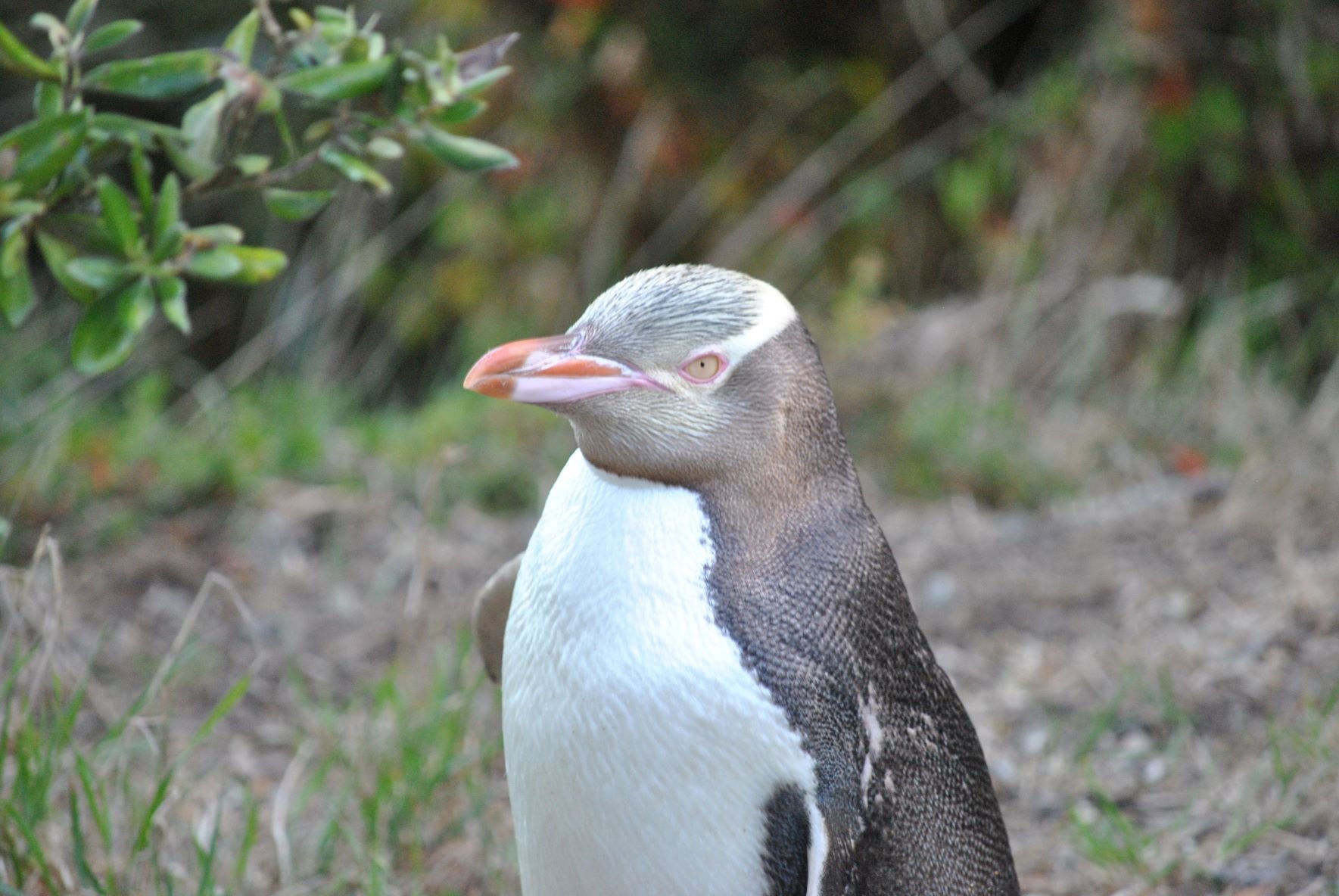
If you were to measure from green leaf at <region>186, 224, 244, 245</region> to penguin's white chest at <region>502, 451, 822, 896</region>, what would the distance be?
2.47ft

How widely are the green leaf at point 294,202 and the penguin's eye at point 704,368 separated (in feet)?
2.42

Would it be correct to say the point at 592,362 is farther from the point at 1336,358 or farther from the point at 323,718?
the point at 1336,358

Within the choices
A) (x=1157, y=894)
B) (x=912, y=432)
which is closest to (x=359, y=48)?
(x=1157, y=894)

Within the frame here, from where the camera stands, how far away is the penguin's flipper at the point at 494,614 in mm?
2150

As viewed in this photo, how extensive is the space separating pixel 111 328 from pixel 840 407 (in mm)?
3226

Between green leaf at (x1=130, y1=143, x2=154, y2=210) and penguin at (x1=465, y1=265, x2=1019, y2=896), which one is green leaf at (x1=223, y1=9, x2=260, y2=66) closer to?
green leaf at (x1=130, y1=143, x2=154, y2=210)

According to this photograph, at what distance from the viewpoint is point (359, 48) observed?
7.26 feet

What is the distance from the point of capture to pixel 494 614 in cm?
219

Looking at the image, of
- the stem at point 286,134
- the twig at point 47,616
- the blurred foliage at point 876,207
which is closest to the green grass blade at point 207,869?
the twig at point 47,616

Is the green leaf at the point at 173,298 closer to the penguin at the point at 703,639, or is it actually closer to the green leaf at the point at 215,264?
the green leaf at the point at 215,264

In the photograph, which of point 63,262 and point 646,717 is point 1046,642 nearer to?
point 646,717

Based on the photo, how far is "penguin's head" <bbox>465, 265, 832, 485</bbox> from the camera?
1.71 meters

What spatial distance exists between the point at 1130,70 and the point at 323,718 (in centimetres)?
400

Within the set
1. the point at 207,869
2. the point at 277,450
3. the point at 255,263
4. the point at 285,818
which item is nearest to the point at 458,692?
the point at 285,818
